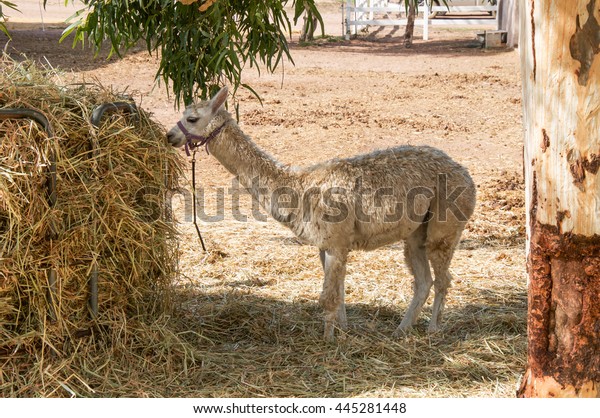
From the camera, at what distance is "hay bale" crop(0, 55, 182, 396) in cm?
477

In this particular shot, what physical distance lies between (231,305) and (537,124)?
317cm

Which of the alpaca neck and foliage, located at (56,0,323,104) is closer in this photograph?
the alpaca neck

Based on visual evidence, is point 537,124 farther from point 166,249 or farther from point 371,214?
point 166,249

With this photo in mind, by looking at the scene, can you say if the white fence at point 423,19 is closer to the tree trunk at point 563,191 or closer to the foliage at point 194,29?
the foliage at point 194,29

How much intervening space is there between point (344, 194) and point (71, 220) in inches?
76.3

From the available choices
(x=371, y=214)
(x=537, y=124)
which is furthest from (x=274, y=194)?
(x=537, y=124)

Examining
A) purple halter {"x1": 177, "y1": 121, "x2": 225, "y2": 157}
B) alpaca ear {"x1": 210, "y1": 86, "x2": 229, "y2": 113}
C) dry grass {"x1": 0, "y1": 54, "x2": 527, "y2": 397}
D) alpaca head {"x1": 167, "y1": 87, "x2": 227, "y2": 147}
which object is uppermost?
alpaca ear {"x1": 210, "y1": 86, "x2": 229, "y2": 113}

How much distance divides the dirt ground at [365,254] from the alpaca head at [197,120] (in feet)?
1.36

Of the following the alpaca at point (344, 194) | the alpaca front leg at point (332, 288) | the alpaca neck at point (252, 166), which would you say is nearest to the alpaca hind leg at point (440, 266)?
the alpaca at point (344, 194)

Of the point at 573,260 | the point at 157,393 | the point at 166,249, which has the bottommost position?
the point at 157,393

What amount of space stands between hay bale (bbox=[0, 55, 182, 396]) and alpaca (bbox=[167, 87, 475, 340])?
57 centimetres

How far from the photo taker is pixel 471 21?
23.6 metres

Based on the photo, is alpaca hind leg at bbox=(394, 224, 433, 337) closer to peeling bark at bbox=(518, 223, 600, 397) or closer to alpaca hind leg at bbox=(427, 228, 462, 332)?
alpaca hind leg at bbox=(427, 228, 462, 332)

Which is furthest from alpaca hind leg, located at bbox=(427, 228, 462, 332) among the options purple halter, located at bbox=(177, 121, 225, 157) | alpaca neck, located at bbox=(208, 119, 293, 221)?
purple halter, located at bbox=(177, 121, 225, 157)
